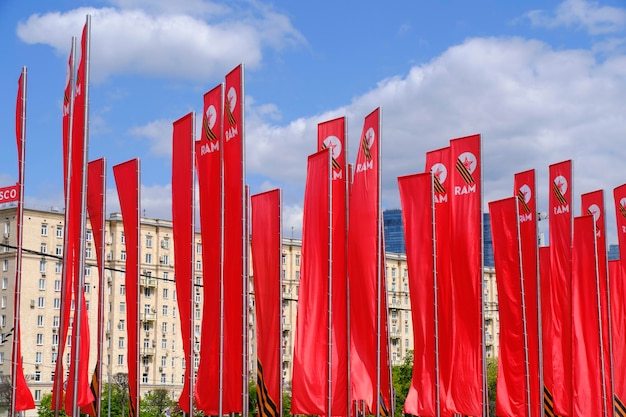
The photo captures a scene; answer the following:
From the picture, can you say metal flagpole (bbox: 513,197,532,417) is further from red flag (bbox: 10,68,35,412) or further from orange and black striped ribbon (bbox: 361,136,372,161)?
red flag (bbox: 10,68,35,412)

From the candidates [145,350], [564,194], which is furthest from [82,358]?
[145,350]

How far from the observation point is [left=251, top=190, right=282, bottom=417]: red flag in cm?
3006

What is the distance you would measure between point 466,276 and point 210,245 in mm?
8199

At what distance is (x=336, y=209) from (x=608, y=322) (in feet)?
43.1

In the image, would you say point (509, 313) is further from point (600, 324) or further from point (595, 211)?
point (595, 211)

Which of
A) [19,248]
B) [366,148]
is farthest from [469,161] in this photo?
[19,248]

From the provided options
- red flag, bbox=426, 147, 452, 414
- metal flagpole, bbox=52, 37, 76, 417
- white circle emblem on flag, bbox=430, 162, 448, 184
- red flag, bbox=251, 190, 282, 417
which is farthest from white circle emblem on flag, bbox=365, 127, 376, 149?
metal flagpole, bbox=52, 37, 76, 417

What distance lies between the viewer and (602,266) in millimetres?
39406

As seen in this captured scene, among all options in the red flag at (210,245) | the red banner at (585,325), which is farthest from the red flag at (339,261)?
the red banner at (585,325)

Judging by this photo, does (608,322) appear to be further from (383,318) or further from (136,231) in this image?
(136,231)

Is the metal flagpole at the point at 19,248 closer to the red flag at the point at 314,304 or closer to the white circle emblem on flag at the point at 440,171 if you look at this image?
the red flag at the point at 314,304

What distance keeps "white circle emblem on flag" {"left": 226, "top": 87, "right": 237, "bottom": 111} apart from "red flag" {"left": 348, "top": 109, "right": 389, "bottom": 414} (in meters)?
4.66

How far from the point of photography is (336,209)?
102ft

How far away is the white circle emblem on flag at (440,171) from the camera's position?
32.4 meters
